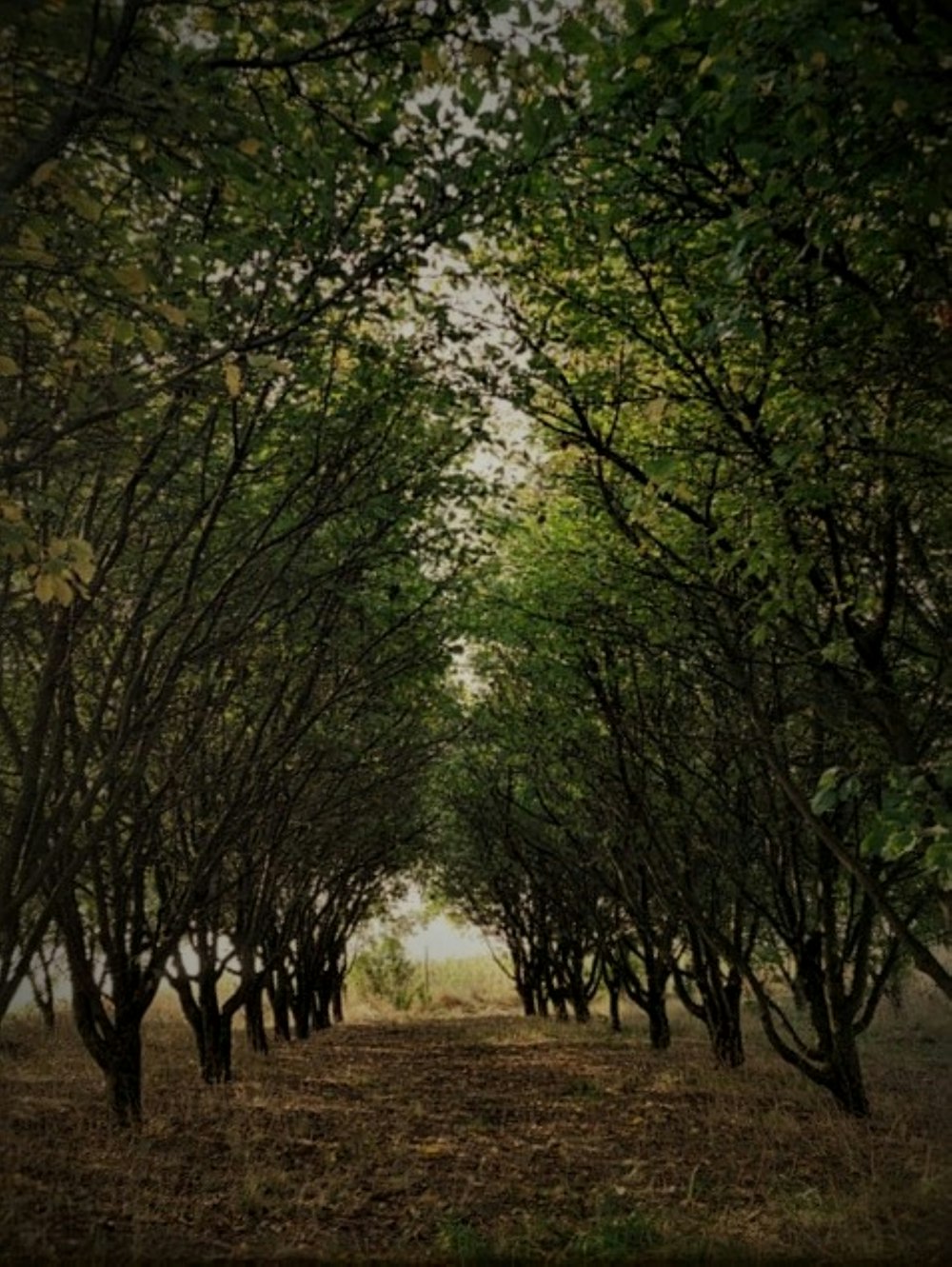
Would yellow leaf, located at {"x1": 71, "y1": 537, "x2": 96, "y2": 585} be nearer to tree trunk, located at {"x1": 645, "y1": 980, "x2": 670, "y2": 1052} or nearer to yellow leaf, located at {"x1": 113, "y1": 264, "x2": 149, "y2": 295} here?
yellow leaf, located at {"x1": 113, "y1": 264, "x2": 149, "y2": 295}

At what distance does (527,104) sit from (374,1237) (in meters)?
8.41

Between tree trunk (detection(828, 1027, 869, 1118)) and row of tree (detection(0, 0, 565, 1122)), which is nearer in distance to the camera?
row of tree (detection(0, 0, 565, 1122))

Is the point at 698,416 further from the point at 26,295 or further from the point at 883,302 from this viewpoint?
the point at 26,295

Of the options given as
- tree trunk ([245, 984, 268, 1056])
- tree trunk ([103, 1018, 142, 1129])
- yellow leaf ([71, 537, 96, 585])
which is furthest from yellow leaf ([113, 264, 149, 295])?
tree trunk ([245, 984, 268, 1056])

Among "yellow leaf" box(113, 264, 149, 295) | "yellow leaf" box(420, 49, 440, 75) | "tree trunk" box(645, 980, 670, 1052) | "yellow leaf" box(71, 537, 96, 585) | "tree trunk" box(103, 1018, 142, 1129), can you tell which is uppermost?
"yellow leaf" box(420, 49, 440, 75)

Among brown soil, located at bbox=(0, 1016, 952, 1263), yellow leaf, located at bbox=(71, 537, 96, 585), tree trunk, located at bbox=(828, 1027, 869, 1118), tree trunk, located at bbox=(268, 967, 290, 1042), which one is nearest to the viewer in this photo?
yellow leaf, located at bbox=(71, 537, 96, 585)

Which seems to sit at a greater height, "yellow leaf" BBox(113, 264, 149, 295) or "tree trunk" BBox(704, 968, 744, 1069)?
"yellow leaf" BBox(113, 264, 149, 295)

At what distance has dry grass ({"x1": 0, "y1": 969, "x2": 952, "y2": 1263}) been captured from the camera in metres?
7.48

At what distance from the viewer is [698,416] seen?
8586 mm

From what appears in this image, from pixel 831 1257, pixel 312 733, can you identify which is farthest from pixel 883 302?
pixel 312 733

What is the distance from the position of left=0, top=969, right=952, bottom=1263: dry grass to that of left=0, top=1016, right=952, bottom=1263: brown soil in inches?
1.3

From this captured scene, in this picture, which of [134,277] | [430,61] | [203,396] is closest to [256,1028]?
[203,396]

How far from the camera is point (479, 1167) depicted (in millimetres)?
10266

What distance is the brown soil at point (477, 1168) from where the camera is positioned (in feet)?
24.5
